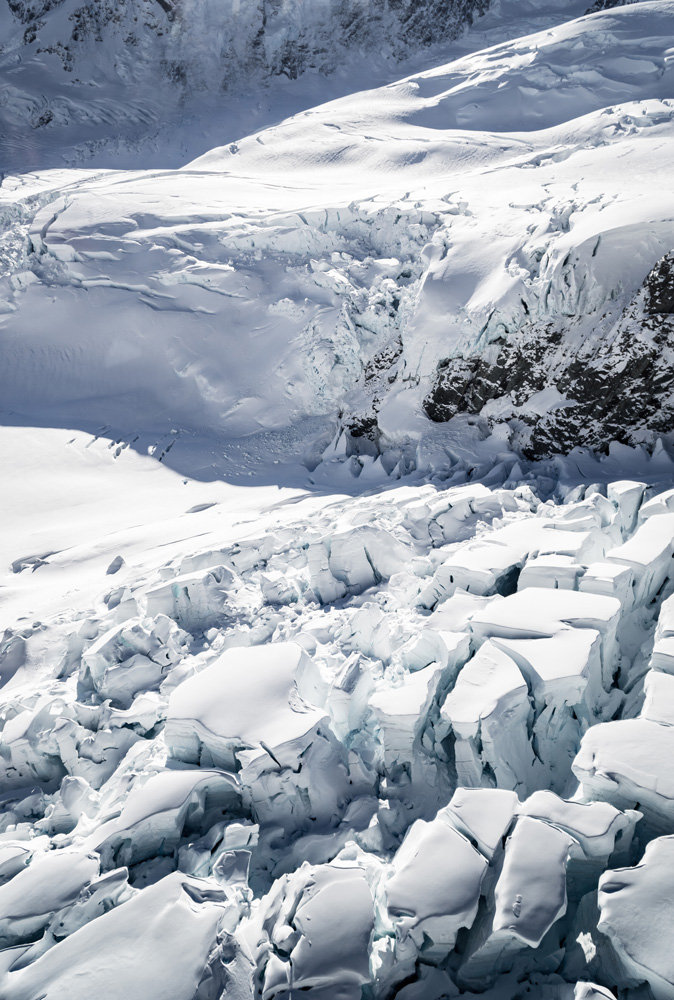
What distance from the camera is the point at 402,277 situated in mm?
7328

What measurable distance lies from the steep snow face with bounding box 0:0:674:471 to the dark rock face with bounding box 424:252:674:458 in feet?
0.06

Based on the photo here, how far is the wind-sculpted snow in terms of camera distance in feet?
7.08

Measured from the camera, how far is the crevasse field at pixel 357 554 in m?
2.24

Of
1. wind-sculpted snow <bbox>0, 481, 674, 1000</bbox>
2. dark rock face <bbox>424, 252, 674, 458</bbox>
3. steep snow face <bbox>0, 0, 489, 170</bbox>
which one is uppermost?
steep snow face <bbox>0, 0, 489, 170</bbox>

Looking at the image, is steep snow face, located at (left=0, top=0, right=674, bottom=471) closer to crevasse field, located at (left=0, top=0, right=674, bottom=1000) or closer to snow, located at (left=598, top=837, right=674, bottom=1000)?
crevasse field, located at (left=0, top=0, right=674, bottom=1000)

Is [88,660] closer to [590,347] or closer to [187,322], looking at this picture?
[590,347]

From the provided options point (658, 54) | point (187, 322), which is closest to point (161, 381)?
point (187, 322)

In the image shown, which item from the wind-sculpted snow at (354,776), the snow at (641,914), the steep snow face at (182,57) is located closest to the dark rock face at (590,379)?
the wind-sculpted snow at (354,776)

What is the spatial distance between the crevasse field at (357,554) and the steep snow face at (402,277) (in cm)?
5

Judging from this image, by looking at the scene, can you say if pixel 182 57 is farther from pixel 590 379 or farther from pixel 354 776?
A: pixel 354 776

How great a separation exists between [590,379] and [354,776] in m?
4.16

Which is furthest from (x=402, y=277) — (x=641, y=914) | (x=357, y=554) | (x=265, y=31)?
(x=265, y=31)

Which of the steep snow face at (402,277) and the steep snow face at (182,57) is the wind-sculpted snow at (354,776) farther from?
the steep snow face at (182,57)

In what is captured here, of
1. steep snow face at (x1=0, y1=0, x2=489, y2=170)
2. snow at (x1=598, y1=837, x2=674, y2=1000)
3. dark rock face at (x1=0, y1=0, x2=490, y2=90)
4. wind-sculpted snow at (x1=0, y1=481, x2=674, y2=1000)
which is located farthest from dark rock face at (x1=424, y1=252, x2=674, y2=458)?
dark rock face at (x1=0, y1=0, x2=490, y2=90)
